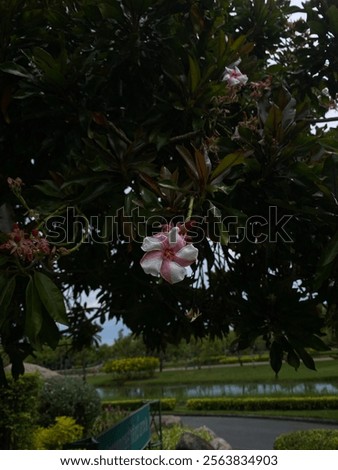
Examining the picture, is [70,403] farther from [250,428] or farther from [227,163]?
[227,163]

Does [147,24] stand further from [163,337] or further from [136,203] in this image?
[163,337]

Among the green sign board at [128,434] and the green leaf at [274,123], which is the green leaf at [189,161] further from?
the green sign board at [128,434]

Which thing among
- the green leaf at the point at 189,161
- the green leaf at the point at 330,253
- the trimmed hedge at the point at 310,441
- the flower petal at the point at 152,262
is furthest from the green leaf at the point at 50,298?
the trimmed hedge at the point at 310,441

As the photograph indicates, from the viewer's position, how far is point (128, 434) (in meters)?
3.84

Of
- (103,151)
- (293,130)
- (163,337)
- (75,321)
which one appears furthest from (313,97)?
(75,321)

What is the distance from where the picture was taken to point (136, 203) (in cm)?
134

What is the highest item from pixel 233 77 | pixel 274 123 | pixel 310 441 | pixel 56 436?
pixel 233 77

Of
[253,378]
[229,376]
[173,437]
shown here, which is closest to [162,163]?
[173,437]

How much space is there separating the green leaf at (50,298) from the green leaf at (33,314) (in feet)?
0.05

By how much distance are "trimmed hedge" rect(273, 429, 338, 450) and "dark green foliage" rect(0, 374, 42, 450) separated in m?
2.74

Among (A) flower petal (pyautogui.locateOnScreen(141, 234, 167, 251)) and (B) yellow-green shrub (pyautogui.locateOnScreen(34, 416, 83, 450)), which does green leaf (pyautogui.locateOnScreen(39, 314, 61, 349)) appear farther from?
(B) yellow-green shrub (pyautogui.locateOnScreen(34, 416, 83, 450))

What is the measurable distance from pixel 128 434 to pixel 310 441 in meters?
2.57

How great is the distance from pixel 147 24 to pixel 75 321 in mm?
1853

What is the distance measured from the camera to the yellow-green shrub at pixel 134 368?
26.7 m
